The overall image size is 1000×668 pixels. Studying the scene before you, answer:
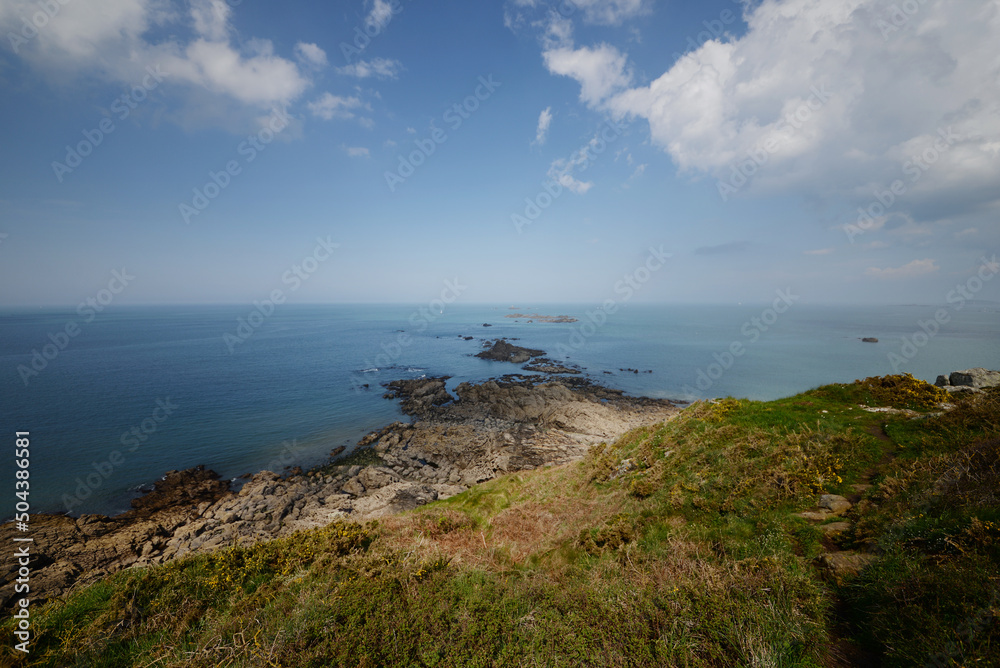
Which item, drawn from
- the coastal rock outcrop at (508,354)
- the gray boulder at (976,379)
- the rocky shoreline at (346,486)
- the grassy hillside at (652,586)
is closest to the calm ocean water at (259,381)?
the rocky shoreline at (346,486)

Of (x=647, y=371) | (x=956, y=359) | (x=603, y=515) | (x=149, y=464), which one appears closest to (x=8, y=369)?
(x=149, y=464)

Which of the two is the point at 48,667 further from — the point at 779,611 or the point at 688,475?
the point at 688,475

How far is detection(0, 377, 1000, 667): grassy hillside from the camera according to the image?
455 centimetres

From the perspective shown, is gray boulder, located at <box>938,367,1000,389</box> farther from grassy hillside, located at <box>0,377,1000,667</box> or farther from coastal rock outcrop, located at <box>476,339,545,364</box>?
coastal rock outcrop, located at <box>476,339,545,364</box>

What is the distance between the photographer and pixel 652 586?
5941 mm

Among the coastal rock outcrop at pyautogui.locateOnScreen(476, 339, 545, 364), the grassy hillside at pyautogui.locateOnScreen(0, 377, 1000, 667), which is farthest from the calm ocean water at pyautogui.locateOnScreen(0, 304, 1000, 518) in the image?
the grassy hillside at pyautogui.locateOnScreen(0, 377, 1000, 667)

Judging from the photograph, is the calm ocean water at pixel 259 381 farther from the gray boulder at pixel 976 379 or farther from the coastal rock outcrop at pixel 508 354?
the gray boulder at pixel 976 379

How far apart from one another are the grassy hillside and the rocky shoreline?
5145 millimetres

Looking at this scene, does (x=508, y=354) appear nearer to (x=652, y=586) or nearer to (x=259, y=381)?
(x=259, y=381)

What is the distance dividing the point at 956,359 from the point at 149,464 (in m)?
112

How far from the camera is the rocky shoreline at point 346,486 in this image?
15.9 meters

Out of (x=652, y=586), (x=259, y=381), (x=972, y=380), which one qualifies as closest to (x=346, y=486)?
(x=652, y=586)

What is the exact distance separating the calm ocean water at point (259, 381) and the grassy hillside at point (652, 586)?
23070 millimetres

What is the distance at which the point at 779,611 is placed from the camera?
493 cm
